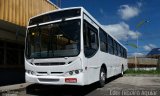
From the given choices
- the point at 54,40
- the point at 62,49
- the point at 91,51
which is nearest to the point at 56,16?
the point at 54,40

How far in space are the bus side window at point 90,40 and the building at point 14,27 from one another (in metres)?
3.78

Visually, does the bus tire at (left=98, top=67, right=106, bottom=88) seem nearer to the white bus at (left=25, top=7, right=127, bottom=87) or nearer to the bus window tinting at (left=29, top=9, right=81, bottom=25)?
the white bus at (left=25, top=7, right=127, bottom=87)

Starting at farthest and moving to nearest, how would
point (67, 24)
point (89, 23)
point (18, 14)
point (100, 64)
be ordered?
point (18, 14) < point (100, 64) < point (89, 23) < point (67, 24)

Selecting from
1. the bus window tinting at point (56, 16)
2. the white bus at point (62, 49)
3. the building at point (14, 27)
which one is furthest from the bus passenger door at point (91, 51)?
the building at point (14, 27)

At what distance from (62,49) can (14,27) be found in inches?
171

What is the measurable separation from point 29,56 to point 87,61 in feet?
7.46

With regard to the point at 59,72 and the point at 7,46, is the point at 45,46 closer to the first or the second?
the point at 59,72

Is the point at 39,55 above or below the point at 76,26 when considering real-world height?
below

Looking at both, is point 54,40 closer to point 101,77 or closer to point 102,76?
point 101,77

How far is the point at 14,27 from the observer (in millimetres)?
13055

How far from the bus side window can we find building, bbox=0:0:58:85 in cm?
378

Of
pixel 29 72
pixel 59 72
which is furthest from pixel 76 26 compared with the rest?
pixel 29 72

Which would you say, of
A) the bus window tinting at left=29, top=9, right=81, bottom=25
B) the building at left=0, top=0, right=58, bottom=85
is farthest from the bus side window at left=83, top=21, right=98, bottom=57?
the building at left=0, top=0, right=58, bottom=85

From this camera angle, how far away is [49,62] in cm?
975
